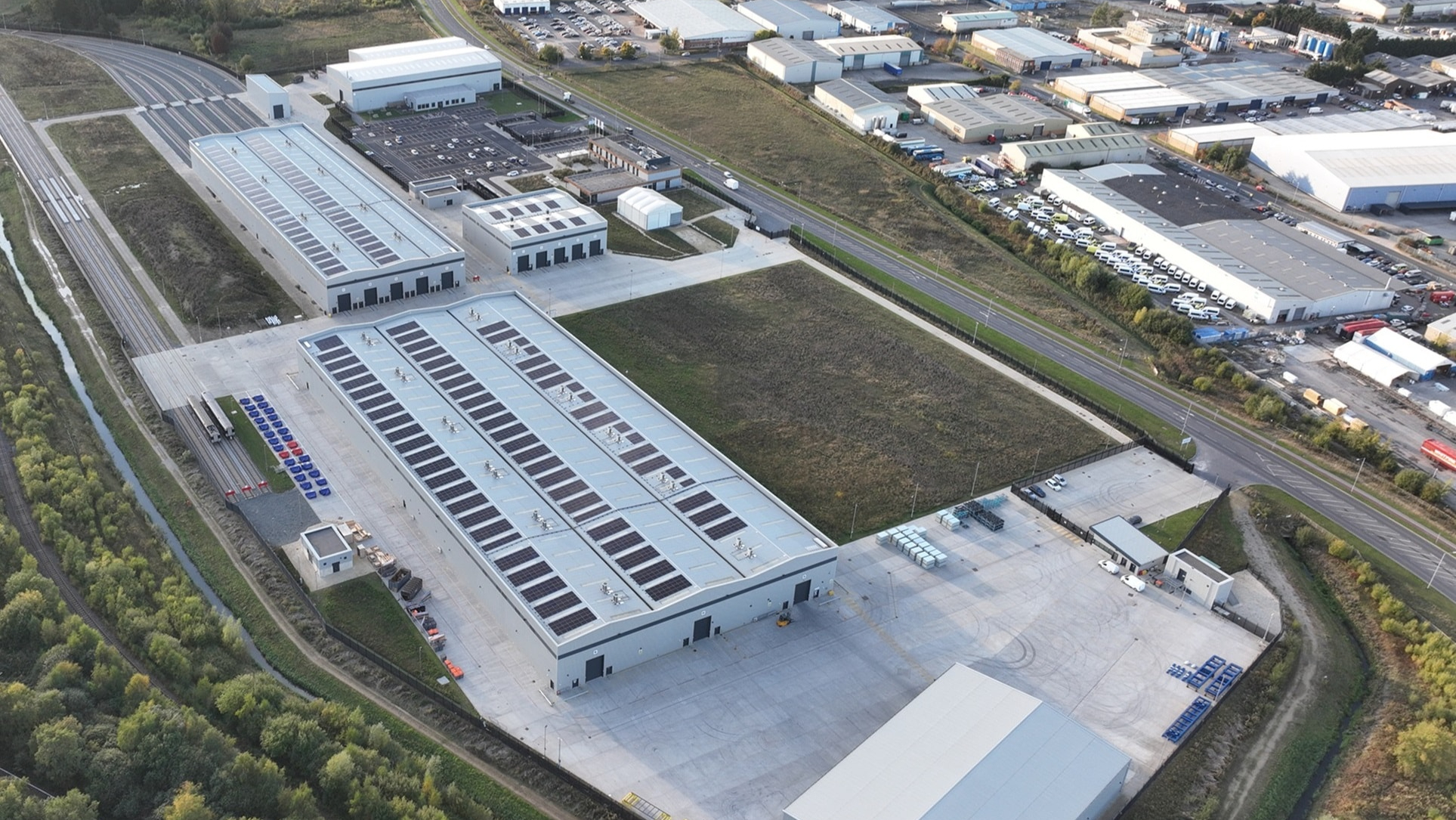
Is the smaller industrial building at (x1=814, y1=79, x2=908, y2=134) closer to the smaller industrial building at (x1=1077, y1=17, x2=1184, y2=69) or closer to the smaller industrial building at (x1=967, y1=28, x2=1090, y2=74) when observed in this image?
the smaller industrial building at (x1=967, y1=28, x2=1090, y2=74)

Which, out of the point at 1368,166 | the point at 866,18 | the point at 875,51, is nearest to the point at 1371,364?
the point at 1368,166

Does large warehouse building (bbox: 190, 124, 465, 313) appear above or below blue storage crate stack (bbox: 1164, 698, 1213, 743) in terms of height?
above

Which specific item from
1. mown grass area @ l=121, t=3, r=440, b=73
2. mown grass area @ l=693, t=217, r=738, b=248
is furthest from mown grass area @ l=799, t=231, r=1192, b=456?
mown grass area @ l=121, t=3, r=440, b=73

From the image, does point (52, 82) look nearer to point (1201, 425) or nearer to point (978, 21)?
point (978, 21)

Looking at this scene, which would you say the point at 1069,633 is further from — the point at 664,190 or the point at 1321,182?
the point at 1321,182

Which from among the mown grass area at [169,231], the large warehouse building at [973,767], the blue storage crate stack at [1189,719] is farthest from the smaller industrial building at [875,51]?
the large warehouse building at [973,767]

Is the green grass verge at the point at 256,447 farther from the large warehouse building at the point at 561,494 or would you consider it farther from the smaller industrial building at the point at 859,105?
the smaller industrial building at the point at 859,105
